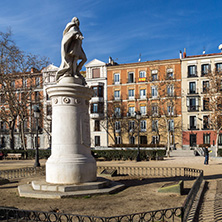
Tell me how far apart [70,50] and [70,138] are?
3127 millimetres

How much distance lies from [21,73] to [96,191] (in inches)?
1090

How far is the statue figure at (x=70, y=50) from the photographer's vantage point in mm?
10055

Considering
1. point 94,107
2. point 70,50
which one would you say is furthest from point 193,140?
point 70,50

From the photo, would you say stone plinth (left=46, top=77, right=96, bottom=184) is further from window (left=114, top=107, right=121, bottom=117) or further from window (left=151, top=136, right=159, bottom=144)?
window (left=114, top=107, right=121, bottom=117)

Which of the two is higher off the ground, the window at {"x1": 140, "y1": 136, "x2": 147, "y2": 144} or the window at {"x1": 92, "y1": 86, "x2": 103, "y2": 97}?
the window at {"x1": 92, "y1": 86, "x2": 103, "y2": 97}

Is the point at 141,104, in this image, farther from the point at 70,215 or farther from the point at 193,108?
the point at 70,215

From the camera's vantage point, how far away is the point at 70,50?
1022 cm

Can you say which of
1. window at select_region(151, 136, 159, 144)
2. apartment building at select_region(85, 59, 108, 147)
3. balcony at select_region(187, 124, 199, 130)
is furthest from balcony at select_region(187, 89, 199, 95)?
apartment building at select_region(85, 59, 108, 147)

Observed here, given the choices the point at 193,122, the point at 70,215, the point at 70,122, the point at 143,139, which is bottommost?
the point at 143,139

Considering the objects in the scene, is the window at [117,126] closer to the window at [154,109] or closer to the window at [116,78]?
the window at [154,109]

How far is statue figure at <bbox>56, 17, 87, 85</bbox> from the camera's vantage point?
396 inches

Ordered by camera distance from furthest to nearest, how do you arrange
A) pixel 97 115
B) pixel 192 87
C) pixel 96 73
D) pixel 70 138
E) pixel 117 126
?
pixel 96 73
pixel 117 126
pixel 97 115
pixel 192 87
pixel 70 138

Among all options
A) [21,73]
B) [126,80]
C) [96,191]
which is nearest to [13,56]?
[21,73]

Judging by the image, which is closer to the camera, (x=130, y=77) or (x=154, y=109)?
(x=154, y=109)
